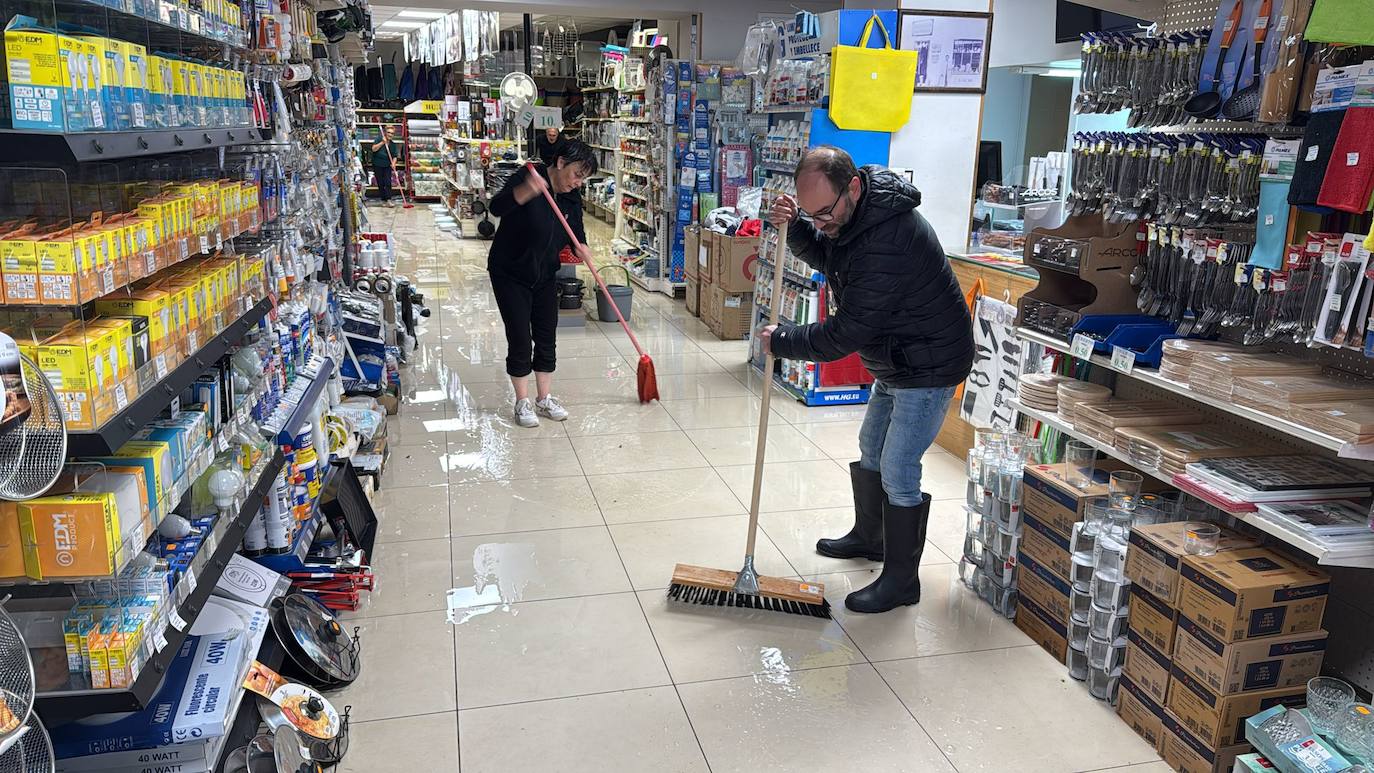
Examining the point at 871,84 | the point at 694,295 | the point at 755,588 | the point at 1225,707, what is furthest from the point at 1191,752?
the point at 694,295

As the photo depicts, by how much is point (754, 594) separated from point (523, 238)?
9.00 feet

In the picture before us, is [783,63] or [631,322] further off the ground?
[783,63]

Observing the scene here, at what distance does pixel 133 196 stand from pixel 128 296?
30 cm

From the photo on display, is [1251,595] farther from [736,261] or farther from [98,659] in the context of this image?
[736,261]

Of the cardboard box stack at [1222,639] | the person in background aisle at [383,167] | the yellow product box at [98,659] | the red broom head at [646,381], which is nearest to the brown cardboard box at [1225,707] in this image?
the cardboard box stack at [1222,639]

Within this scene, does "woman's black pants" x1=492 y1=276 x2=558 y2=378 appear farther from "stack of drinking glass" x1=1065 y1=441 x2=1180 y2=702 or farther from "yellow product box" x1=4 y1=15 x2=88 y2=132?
"yellow product box" x1=4 y1=15 x2=88 y2=132

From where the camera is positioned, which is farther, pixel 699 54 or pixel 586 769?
pixel 699 54

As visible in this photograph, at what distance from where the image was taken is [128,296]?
7.07 ft

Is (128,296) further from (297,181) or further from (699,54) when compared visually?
(699,54)

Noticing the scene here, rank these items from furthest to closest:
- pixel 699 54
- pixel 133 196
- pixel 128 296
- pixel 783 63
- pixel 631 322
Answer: pixel 699 54 → pixel 631 322 → pixel 783 63 → pixel 133 196 → pixel 128 296

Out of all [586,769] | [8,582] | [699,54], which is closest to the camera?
[8,582]

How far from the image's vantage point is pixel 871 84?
19.1 feet

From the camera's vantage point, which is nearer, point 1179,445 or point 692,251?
point 1179,445

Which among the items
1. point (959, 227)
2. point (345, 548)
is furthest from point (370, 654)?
point (959, 227)
